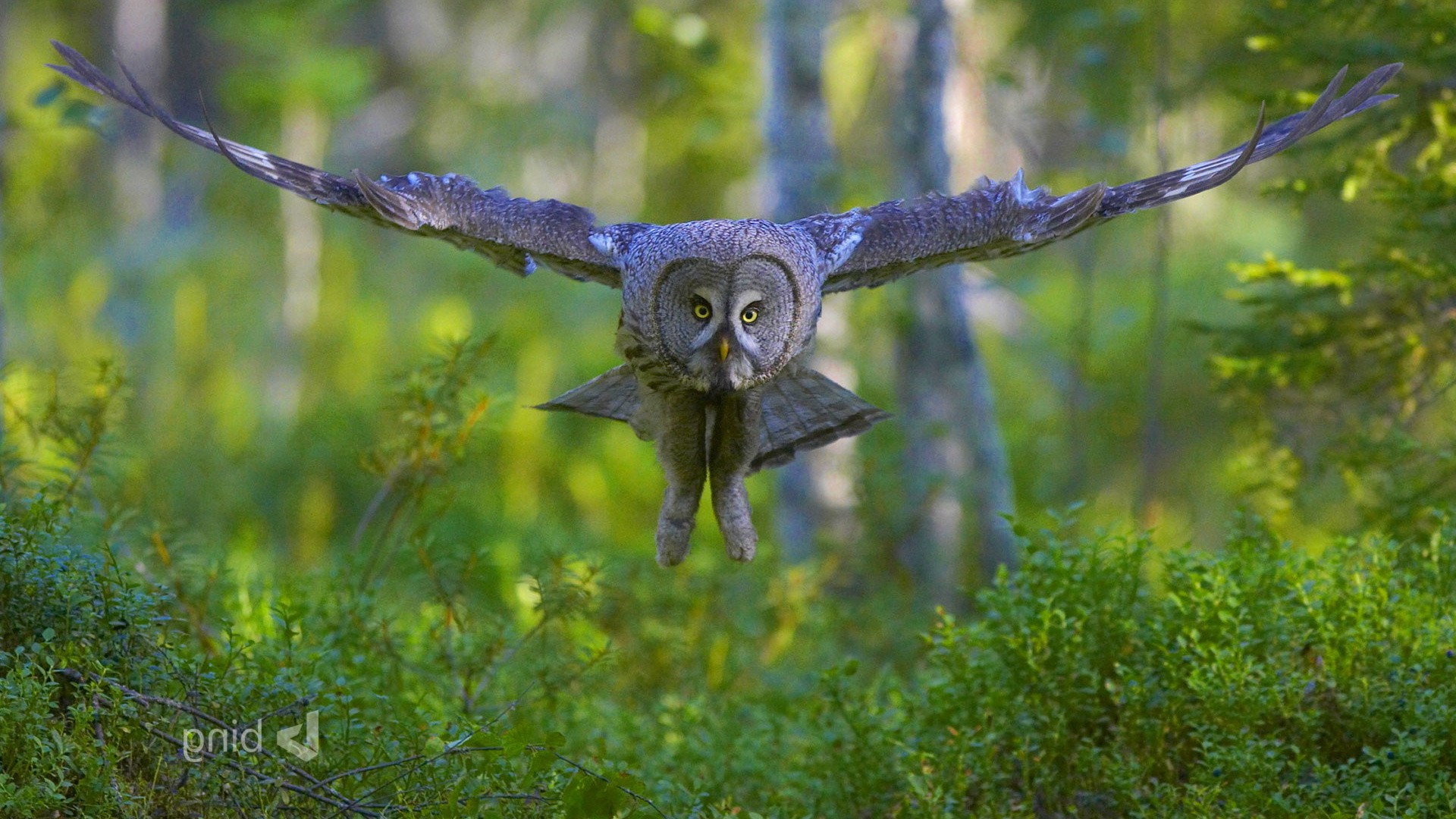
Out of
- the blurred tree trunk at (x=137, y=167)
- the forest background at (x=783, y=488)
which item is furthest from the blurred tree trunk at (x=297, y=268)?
the blurred tree trunk at (x=137, y=167)

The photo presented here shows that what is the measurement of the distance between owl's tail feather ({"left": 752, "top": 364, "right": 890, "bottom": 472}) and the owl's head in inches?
17.9

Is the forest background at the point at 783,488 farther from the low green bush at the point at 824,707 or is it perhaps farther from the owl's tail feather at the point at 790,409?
Result: the owl's tail feather at the point at 790,409

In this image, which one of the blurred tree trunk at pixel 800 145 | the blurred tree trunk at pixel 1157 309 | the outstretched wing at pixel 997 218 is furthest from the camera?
the blurred tree trunk at pixel 800 145

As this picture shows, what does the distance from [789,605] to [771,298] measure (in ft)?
13.0

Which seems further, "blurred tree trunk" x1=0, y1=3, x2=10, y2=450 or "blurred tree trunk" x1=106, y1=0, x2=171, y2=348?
"blurred tree trunk" x1=106, y1=0, x2=171, y2=348

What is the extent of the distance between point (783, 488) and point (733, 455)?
6000 mm

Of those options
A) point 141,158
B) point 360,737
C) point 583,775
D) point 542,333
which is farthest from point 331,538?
point 141,158

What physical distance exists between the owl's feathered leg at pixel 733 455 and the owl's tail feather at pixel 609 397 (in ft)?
1.44

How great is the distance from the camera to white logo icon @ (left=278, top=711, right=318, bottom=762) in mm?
4469

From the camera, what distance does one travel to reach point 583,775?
4.16 meters

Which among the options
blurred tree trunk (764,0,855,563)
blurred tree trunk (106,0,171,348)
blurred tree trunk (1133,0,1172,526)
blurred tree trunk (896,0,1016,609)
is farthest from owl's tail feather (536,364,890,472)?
blurred tree trunk (106,0,171,348)

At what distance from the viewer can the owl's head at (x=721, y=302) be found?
15.8ft

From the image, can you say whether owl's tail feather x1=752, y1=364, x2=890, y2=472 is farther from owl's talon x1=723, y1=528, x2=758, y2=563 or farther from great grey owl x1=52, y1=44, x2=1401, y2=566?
owl's talon x1=723, y1=528, x2=758, y2=563

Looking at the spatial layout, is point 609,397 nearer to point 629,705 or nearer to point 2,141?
point 629,705
